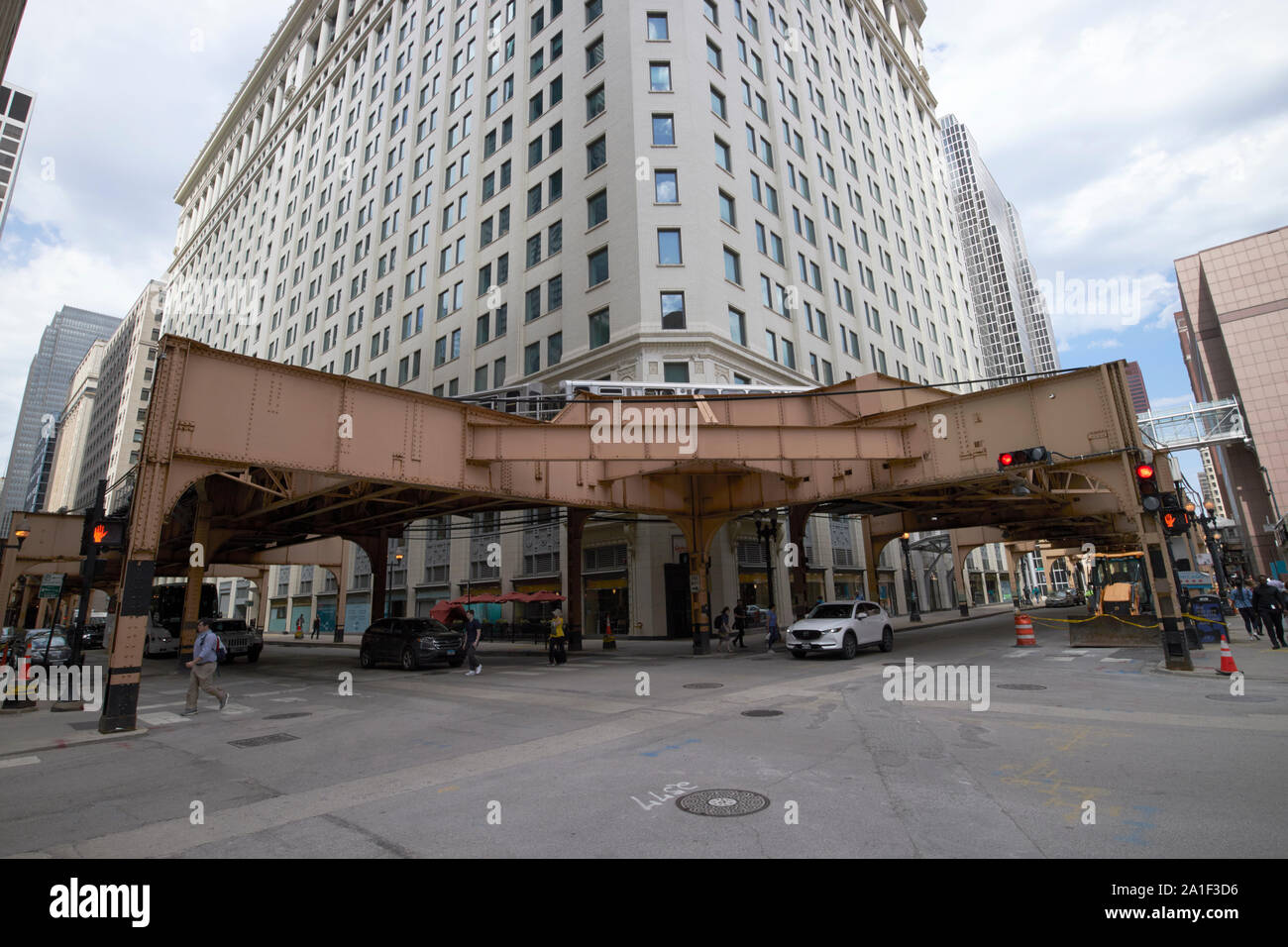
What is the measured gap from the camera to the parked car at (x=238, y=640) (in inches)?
1003

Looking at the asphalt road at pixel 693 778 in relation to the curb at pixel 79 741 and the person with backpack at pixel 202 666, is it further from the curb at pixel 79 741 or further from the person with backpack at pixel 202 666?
the person with backpack at pixel 202 666

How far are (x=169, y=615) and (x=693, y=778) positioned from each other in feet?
128

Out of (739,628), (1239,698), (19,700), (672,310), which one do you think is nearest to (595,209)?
(672,310)

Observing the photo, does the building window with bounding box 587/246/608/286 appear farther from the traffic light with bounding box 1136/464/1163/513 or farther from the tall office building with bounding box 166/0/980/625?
the traffic light with bounding box 1136/464/1163/513

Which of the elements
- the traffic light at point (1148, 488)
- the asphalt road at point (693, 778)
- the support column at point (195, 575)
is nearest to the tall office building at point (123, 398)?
the support column at point (195, 575)

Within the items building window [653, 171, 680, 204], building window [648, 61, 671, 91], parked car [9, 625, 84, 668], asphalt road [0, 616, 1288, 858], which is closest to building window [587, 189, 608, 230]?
building window [653, 171, 680, 204]

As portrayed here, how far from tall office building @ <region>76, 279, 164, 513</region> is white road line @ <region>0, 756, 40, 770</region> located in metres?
104

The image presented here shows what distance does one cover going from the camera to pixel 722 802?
566 centimetres

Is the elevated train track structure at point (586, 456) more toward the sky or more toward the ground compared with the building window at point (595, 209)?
more toward the ground

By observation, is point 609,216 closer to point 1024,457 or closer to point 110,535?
point 1024,457

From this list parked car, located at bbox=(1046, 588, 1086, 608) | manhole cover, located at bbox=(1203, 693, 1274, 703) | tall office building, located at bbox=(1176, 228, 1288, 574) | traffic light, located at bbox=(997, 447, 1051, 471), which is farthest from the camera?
tall office building, located at bbox=(1176, 228, 1288, 574)

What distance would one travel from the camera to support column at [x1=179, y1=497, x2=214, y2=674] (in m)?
22.2

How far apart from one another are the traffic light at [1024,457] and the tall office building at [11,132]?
328 ft
